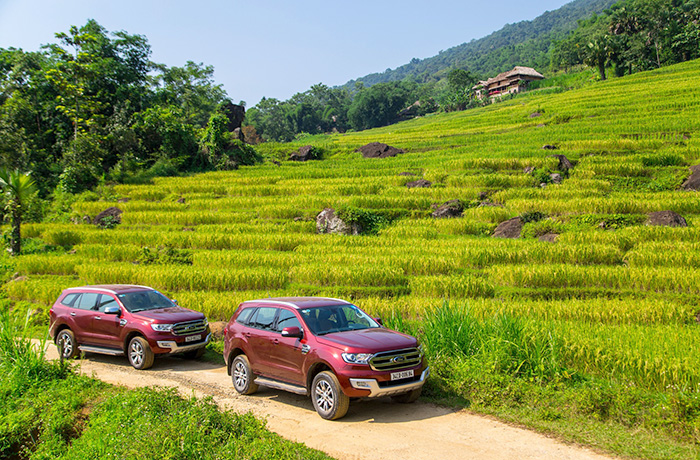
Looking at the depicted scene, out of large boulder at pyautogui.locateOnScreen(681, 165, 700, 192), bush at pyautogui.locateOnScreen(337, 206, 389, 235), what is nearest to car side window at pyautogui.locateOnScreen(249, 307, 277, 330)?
bush at pyautogui.locateOnScreen(337, 206, 389, 235)

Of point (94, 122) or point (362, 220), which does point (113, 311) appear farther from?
point (94, 122)

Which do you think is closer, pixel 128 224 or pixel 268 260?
pixel 268 260

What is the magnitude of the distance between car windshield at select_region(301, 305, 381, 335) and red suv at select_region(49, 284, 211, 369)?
459cm

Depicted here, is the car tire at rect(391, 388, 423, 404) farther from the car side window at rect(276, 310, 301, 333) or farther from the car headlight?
the car side window at rect(276, 310, 301, 333)

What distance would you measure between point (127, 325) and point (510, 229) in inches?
667

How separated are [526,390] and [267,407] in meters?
4.71

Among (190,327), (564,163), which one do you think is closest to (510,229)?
(564,163)

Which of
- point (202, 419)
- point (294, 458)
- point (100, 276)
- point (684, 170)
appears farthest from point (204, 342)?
point (684, 170)

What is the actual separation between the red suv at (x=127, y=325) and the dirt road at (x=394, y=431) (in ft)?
5.23

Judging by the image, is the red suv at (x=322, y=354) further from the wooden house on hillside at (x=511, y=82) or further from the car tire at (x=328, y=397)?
the wooden house on hillside at (x=511, y=82)

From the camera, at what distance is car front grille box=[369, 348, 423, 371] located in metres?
7.91

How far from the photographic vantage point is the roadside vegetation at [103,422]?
649 centimetres

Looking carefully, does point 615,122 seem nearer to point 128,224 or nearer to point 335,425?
point 128,224

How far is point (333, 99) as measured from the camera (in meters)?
142
